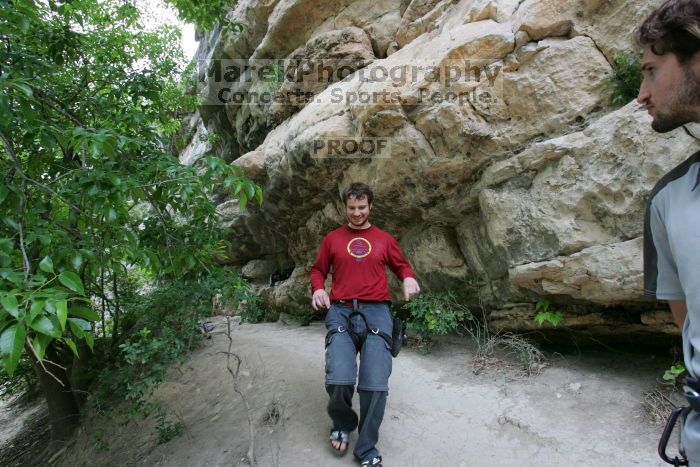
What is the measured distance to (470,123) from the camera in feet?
13.5

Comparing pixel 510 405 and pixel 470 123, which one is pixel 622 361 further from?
pixel 470 123

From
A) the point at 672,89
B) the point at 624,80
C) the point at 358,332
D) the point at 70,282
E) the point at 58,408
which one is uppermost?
the point at 624,80

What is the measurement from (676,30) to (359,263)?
2.39 meters

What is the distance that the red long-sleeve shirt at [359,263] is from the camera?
317 cm

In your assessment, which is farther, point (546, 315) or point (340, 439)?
point (546, 315)

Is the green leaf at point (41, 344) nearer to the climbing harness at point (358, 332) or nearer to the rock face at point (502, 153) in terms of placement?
the climbing harness at point (358, 332)

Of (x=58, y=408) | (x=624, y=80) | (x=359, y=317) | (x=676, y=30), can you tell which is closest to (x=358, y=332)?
(x=359, y=317)

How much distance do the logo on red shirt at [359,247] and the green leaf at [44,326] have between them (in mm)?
2162

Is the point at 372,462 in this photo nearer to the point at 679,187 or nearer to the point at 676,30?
the point at 679,187

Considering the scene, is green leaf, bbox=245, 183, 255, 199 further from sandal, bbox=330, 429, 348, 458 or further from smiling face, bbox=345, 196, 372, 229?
sandal, bbox=330, 429, 348, 458

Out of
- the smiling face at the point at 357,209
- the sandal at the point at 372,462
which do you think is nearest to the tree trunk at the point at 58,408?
the sandal at the point at 372,462

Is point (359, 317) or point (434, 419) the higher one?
point (359, 317)

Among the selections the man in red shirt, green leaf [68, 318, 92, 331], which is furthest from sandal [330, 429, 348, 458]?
green leaf [68, 318, 92, 331]

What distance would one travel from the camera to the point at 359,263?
3.21 meters
